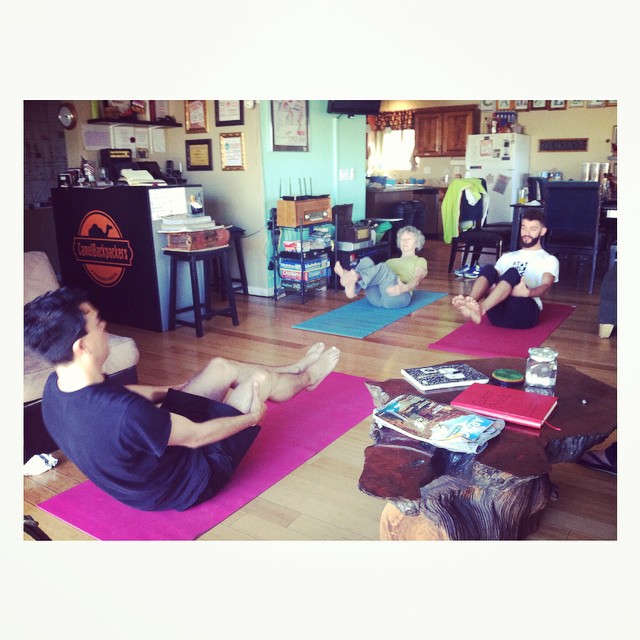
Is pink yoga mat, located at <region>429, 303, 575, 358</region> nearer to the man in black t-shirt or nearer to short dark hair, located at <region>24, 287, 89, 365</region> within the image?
the man in black t-shirt

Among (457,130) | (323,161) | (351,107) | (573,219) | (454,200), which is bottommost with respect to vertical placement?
(573,219)

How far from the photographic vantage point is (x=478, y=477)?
1564 mm

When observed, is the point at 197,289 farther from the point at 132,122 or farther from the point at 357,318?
the point at 132,122

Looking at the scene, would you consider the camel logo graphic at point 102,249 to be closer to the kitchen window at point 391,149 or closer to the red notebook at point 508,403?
the red notebook at point 508,403

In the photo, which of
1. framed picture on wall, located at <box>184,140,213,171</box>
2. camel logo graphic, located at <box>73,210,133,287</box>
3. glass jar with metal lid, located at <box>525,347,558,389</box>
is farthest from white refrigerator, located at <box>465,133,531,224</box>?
glass jar with metal lid, located at <box>525,347,558,389</box>

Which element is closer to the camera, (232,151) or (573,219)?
(232,151)

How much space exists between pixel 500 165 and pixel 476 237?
2.83 m

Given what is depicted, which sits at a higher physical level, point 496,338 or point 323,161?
point 323,161

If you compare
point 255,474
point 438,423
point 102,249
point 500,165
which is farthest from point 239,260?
point 500,165

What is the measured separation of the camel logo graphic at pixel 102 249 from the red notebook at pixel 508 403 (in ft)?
7.47

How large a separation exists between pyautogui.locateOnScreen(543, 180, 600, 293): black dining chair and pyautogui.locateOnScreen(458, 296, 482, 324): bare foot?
155 centimetres

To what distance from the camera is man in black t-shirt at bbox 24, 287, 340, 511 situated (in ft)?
5.18
